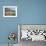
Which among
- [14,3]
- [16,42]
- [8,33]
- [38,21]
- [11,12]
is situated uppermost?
[14,3]

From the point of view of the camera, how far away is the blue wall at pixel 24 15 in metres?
4.08

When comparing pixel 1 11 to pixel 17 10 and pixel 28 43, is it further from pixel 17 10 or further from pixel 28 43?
pixel 28 43

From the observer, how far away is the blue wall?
408 cm

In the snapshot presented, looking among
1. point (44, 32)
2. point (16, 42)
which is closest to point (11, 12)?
point (16, 42)

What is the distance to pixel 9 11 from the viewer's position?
4098mm

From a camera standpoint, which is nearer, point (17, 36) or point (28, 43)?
point (28, 43)

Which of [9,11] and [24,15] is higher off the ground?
[9,11]

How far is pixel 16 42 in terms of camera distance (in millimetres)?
4039

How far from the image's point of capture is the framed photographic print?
407cm

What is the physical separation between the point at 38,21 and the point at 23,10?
24.2 inches

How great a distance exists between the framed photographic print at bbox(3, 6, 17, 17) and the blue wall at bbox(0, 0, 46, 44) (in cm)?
10

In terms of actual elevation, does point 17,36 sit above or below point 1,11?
below

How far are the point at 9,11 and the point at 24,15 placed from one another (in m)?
0.51

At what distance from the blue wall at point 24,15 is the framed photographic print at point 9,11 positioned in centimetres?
10
